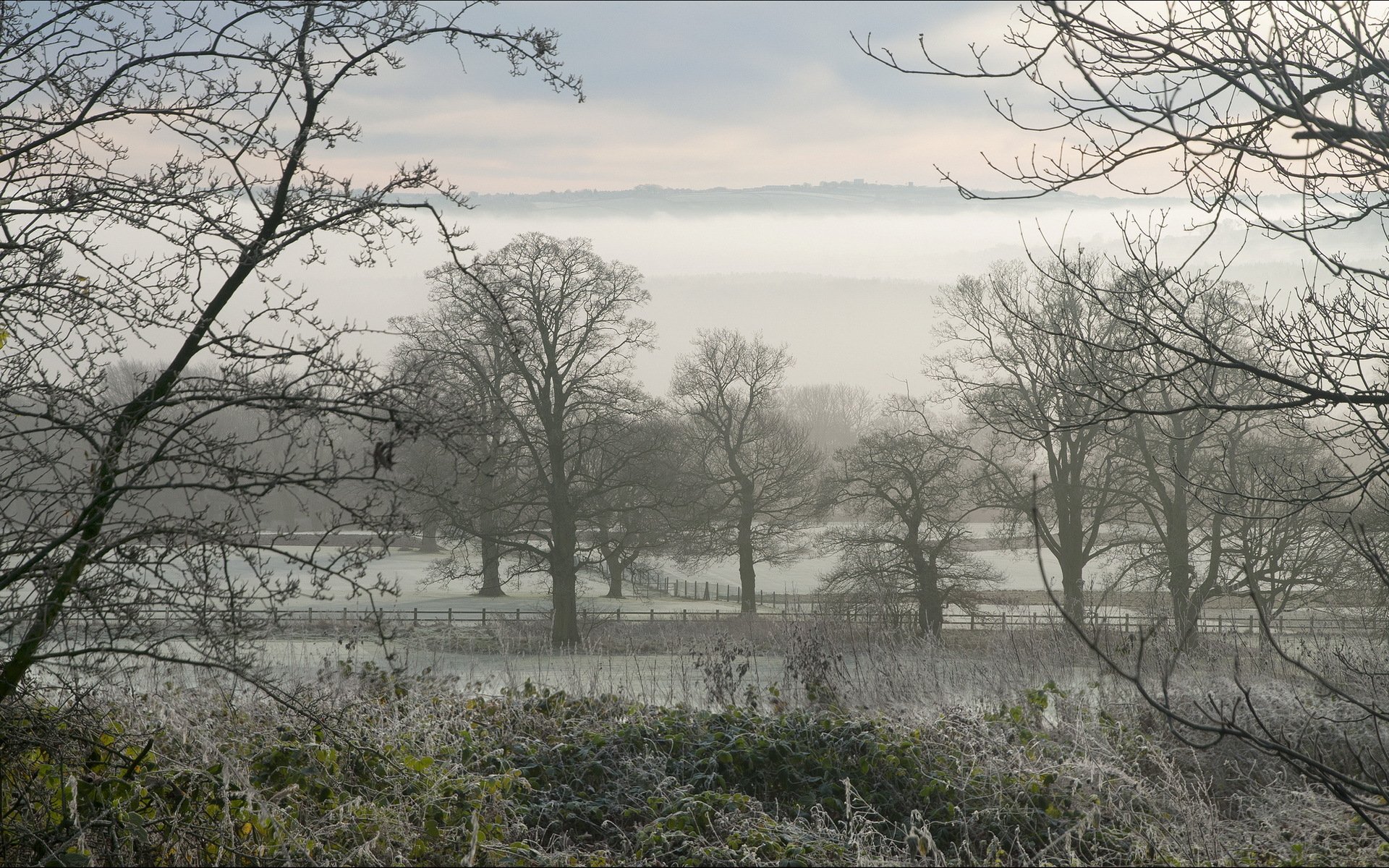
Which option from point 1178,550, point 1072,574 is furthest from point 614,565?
point 1178,550

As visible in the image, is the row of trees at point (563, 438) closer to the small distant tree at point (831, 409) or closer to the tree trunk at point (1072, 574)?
the tree trunk at point (1072, 574)

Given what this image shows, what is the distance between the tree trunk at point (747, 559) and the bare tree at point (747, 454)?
0.02 metres

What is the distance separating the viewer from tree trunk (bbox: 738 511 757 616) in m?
27.0

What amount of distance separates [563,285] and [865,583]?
8.94 m

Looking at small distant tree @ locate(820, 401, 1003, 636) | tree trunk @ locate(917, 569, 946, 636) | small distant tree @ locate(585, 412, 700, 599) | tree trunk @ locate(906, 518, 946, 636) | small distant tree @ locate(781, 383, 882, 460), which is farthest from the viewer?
small distant tree @ locate(781, 383, 882, 460)

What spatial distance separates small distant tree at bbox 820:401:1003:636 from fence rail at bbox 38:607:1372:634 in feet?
2.65

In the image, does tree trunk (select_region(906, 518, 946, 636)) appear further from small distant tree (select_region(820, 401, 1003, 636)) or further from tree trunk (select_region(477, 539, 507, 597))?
tree trunk (select_region(477, 539, 507, 597))

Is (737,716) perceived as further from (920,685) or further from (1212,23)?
(1212,23)

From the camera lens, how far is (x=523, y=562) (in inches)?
911

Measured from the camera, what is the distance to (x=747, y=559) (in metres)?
27.3

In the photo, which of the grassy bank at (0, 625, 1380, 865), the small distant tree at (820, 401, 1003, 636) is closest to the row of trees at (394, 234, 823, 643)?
the small distant tree at (820, 401, 1003, 636)

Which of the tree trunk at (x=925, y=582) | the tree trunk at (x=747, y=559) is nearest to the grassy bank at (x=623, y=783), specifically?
the tree trunk at (x=925, y=582)

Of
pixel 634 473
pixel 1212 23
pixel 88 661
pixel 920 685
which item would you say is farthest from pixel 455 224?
pixel 634 473

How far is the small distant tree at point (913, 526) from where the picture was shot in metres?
20.7
